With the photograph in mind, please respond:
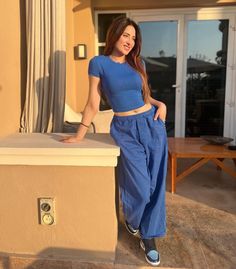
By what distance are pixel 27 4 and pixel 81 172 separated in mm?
1341

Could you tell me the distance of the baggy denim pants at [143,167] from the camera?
1819mm

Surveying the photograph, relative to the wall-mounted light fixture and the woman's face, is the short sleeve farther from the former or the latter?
the wall-mounted light fixture

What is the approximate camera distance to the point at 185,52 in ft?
16.0

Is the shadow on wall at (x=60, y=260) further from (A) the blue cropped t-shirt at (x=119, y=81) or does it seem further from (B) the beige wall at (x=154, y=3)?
(B) the beige wall at (x=154, y=3)

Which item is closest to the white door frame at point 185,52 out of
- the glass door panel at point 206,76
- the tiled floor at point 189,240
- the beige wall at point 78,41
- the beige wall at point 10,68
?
the glass door panel at point 206,76

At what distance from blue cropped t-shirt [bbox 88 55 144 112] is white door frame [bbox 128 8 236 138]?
10.7 ft

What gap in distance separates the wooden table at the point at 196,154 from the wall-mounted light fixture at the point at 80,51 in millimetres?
2183

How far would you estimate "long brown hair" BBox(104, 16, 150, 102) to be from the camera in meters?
1.79

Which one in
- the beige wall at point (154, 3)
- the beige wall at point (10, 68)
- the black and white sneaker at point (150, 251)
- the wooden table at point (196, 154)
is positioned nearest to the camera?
the black and white sneaker at point (150, 251)

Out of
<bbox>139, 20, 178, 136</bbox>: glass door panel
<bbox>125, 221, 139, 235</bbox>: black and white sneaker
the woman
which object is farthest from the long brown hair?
<bbox>139, 20, 178, 136</bbox>: glass door panel

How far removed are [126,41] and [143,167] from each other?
0.75m

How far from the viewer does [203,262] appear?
1.85 m

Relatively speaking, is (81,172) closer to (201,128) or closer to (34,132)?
(34,132)

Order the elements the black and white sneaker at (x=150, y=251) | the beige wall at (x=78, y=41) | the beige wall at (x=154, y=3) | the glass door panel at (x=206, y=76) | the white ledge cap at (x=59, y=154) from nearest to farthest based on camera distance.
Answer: the white ledge cap at (x=59, y=154) → the black and white sneaker at (x=150, y=251) → the beige wall at (x=154, y=3) → the beige wall at (x=78, y=41) → the glass door panel at (x=206, y=76)
